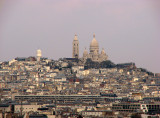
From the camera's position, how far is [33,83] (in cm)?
19888

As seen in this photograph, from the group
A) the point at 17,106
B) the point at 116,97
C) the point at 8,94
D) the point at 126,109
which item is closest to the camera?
the point at 126,109

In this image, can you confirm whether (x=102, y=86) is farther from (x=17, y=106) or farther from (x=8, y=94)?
(x=17, y=106)

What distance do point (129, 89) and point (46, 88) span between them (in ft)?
45.3

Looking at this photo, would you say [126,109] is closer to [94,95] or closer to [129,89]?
[94,95]

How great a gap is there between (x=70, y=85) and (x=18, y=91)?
61.1 ft

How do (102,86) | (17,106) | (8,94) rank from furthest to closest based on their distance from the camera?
(102,86) → (8,94) → (17,106)

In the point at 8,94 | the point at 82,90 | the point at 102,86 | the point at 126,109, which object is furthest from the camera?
the point at 102,86

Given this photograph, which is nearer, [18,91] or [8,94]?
[8,94]

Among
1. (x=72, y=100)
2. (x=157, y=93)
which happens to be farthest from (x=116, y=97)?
(x=157, y=93)

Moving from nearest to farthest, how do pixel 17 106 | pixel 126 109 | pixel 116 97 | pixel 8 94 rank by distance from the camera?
1. pixel 126 109
2. pixel 17 106
3. pixel 116 97
4. pixel 8 94

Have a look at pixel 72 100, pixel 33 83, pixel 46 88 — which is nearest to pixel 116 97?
pixel 72 100

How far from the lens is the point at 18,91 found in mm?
179500

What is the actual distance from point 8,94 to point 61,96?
9580mm

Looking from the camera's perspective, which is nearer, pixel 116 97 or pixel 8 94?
pixel 116 97
